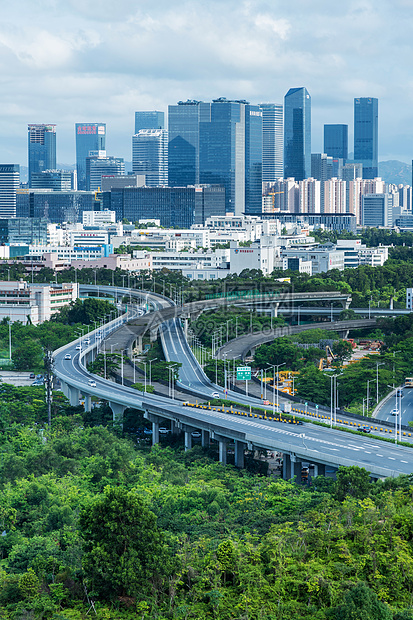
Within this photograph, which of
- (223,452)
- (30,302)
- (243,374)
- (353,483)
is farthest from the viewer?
(30,302)

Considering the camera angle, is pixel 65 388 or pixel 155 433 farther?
pixel 65 388

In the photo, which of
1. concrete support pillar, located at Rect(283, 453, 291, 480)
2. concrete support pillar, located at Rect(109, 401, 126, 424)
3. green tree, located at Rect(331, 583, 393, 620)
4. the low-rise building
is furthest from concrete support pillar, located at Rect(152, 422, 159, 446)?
the low-rise building

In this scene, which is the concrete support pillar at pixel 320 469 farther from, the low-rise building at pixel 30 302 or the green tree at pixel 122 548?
the low-rise building at pixel 30 302

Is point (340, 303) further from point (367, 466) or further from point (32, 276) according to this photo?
point (367, 466)

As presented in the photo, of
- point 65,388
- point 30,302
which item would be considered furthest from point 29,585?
point 30,302

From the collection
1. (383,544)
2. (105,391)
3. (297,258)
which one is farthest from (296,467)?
(297,258)

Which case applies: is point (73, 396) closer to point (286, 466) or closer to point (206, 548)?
point (286, 466)

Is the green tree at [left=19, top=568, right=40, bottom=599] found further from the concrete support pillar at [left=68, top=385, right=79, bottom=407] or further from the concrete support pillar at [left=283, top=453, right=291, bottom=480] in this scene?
the concrete support pillar at [left=68, top=385, right=79, bottom=407]
